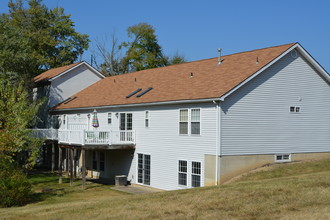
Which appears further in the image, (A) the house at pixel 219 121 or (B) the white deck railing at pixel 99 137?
(B) the white deck railing at pixel 99 137

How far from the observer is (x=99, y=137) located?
26781 mm

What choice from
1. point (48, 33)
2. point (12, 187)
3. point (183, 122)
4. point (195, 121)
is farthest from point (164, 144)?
point (48, 33)

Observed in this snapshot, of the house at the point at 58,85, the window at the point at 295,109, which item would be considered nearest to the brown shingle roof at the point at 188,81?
the window at the point at 295,109

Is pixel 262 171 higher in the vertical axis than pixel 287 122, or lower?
lower

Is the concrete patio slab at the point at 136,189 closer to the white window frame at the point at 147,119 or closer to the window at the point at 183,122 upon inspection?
the white window frame at the point at 147,119

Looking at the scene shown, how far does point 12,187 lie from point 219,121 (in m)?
10.7

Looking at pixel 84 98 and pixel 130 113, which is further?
pixel 84 98

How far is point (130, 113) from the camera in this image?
92.3 feet

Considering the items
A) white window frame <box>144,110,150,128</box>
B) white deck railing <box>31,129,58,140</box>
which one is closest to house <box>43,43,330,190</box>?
white window frame <box>144,110,150,128</box>

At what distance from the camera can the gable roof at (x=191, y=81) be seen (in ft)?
74.2

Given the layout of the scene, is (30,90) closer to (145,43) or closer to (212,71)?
(212,71)

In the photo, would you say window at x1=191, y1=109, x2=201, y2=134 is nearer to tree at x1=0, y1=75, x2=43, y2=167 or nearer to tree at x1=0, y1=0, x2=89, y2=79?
tree at x1=0, y1=75, x2=43, y2=167

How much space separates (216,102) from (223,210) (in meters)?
8.76

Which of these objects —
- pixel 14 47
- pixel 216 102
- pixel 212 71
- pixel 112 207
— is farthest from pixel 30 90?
pixel 112 207
